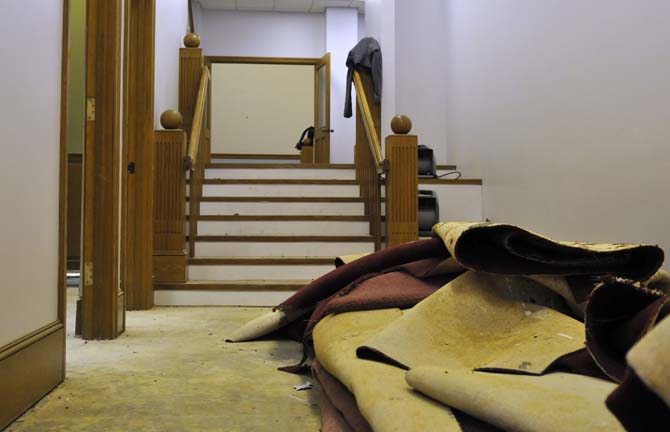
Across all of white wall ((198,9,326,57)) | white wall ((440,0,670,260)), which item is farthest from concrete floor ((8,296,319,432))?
white wall ((198,9,326,57))

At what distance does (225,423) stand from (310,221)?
10.2 feet

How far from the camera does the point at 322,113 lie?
7562 mm

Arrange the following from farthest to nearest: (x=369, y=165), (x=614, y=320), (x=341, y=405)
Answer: (x=369, y=165), (x=341, y=405), (x=614, y=320)

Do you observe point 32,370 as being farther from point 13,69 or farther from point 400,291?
point 400,291

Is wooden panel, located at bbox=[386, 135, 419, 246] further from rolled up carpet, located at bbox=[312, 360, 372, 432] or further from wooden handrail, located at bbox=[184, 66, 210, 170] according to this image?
rolled up carpet, located at bbox=[312, 360, 372, 432]

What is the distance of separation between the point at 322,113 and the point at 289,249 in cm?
369

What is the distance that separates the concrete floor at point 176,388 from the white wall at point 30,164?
0.24m

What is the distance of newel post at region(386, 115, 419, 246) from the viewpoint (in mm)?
3801

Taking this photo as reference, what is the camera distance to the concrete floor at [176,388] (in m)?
1.43

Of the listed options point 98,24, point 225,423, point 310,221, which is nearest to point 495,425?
point 225,423

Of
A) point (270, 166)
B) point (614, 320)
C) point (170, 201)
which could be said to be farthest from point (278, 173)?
point (614, 320)

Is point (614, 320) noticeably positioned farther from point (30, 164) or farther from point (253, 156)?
point (253, 156)

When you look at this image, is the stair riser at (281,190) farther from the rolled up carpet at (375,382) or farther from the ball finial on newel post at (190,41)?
the rolled up carpet at (375,382)

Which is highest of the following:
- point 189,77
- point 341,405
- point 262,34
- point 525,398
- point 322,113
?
point 262,34
